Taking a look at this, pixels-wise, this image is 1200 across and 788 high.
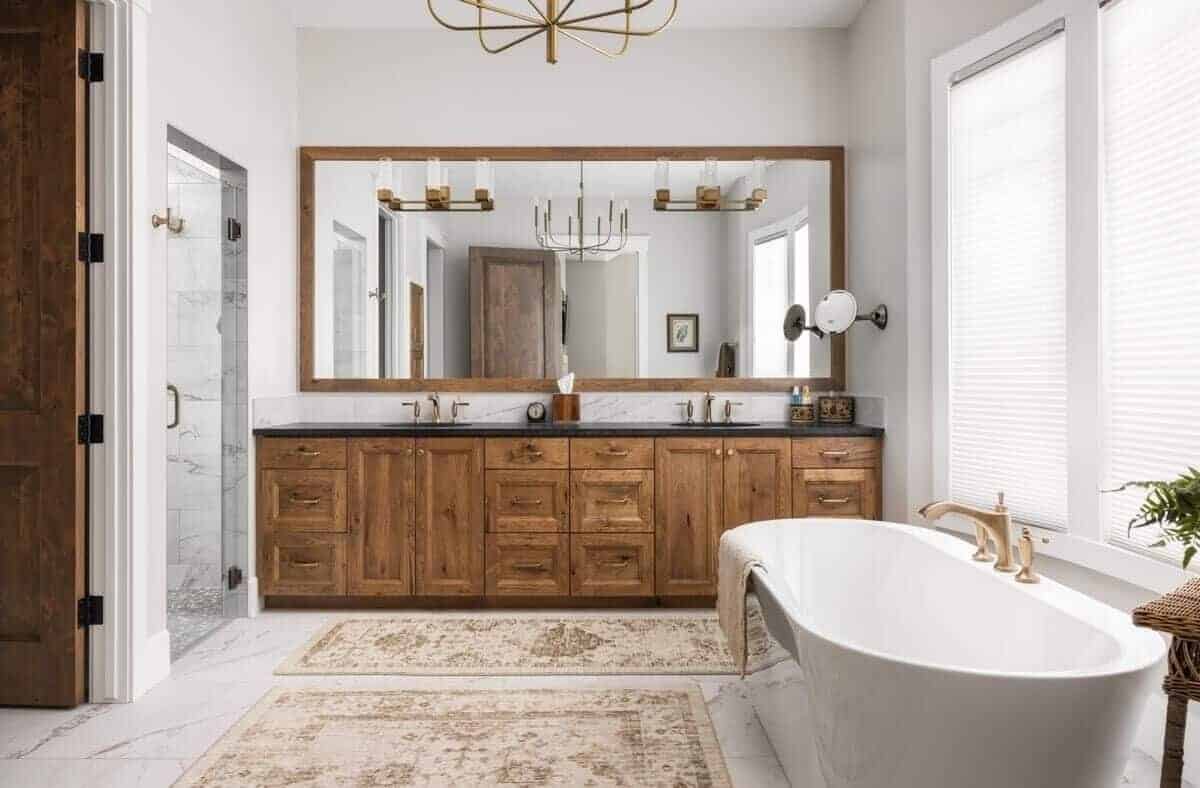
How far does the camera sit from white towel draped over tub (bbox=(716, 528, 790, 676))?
7.04ft

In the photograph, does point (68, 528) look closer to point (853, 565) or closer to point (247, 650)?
point (247, 650)

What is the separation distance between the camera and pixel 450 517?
3582mm

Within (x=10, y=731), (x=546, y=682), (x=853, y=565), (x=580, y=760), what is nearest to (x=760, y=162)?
(x=853, y=565)

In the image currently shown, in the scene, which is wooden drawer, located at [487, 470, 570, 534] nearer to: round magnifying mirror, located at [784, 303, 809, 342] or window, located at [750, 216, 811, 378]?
window, located at [750, 216, 811, 378]

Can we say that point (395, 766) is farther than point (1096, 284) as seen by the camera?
No

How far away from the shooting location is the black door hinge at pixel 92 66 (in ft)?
8.31

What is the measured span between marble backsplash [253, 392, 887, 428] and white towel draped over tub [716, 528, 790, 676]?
1.59m

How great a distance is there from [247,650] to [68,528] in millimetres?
914

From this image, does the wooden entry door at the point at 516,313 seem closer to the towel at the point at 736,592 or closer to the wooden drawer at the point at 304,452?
the wooden drawer at the point at 304,452

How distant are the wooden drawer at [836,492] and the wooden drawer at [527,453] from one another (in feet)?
3.53

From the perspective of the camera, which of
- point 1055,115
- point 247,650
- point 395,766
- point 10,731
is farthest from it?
point 247,650

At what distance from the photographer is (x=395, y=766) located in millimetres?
2178

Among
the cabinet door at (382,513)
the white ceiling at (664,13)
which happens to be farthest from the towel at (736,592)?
the white ceiling at (664,13)

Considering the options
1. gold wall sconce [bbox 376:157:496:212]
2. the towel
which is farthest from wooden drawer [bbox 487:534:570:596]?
gold wall sconce [bbox 376:157:496:212]
